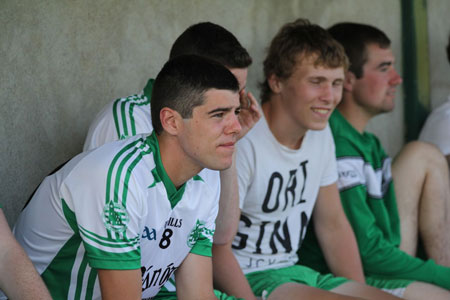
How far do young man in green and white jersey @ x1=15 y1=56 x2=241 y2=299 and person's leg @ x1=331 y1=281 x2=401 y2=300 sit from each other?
3.35 ft

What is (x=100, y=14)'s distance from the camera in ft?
11.5

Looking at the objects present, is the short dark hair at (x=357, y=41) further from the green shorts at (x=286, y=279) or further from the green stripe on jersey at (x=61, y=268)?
the green stripe on jersey at (x=61, y=268)

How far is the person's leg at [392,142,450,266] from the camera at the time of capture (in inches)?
166

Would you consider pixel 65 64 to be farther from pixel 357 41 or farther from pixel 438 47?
pixel 438 47

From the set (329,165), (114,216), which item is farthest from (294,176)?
(114,216)

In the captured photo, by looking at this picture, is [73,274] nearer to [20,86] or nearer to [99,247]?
[99,247]

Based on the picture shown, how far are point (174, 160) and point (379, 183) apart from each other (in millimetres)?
1921

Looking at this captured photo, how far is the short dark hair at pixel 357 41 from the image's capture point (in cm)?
427

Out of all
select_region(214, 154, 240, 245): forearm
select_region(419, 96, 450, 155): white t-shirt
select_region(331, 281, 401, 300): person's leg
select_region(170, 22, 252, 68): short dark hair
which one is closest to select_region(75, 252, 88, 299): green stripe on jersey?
select_region(214, 154, 240, 245): forearm

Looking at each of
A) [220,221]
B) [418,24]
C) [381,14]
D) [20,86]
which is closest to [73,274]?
[220,221]

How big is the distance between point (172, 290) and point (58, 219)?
0.72 metres

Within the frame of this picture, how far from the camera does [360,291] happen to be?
11.2 feet

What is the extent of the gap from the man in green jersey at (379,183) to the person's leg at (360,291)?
40 cm

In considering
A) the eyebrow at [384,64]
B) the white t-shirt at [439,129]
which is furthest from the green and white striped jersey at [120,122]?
the white t-shirt at [439,129]
